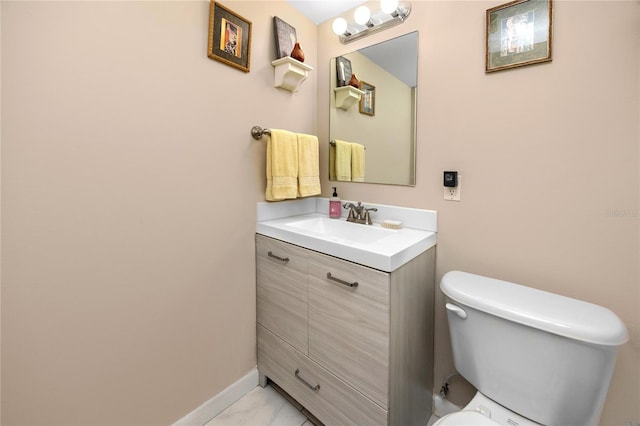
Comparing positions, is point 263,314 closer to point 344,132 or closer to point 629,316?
point 344,132

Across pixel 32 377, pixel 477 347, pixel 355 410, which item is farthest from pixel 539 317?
pixel 32 377

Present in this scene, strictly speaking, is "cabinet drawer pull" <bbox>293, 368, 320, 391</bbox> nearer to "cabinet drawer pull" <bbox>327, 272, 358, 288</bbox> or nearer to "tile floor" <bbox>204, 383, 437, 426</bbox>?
"tile floor" <bbox>204, 383, 437, 426</bbox>

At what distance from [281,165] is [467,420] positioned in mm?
1289

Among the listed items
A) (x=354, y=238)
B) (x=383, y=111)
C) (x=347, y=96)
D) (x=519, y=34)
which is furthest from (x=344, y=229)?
(x=519, y=34)

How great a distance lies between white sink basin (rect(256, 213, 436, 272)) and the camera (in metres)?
1.02

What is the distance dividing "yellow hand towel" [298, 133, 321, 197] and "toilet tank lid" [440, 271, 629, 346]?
0.89 m

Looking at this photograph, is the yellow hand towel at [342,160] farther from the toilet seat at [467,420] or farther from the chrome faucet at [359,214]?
the toilet seat at [467,420]

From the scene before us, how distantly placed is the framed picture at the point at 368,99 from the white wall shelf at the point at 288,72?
0.33m

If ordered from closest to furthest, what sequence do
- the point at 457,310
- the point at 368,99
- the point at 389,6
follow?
the point at 457,310 < the point at 389,6 < the point at 368,99

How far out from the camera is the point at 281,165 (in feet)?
4.94

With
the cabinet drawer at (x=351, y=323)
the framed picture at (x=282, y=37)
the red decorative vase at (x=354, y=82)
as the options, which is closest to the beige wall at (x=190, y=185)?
the framed picture at (x=282, y=37)

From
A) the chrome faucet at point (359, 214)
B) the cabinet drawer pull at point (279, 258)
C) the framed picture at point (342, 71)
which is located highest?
the framed picture at point (342, 71)

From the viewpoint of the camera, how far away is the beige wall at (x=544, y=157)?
3.15ft

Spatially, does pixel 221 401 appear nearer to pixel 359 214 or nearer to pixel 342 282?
pixel 342 282
